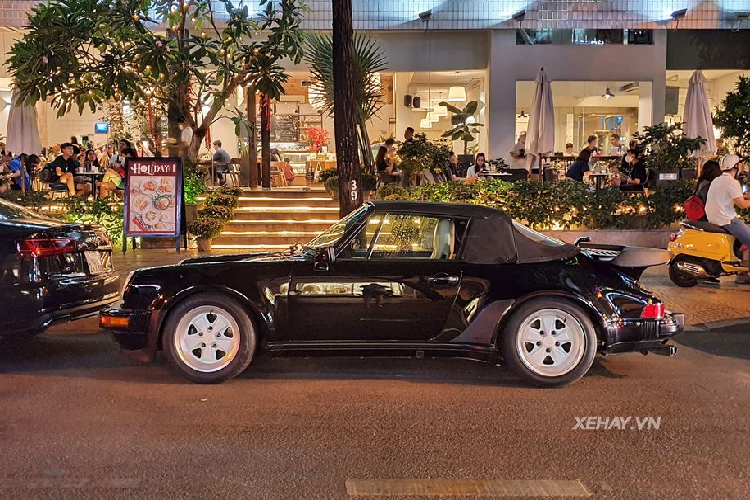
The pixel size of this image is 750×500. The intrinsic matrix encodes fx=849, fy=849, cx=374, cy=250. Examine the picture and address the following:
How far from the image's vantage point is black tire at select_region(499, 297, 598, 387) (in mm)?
6156

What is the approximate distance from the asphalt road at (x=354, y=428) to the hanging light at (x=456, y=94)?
57.3ft

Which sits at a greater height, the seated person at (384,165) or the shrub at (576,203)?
the seated person at (384,165)

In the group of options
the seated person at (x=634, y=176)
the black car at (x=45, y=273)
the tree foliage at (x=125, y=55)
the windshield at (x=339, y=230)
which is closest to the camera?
the windshield at (x=339, y=230)

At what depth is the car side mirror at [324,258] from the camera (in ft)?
20.6

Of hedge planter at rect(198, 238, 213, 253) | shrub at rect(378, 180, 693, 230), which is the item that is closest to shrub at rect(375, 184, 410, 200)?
shrub at rect(378, 180, 693, 230)

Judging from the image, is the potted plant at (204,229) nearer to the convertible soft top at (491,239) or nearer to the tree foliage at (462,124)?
the convertible soft top at (491,239)

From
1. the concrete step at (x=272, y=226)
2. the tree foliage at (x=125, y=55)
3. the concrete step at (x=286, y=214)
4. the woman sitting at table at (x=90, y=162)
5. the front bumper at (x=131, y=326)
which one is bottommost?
the front bumper at (x=131, y=326)

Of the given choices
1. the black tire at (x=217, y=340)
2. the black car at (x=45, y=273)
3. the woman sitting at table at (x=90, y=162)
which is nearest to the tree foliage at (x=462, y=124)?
the woman sitting at table at (x=90, y=162)

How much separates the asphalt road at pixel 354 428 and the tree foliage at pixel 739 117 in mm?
11986

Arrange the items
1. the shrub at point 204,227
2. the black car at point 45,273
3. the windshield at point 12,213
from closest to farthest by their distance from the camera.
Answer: the black car at point 45,273 < the windshield at point 12,213 < the shrub at point 204,227

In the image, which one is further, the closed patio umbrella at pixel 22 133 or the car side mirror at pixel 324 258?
the closed patio umbrella at pixel 22 133

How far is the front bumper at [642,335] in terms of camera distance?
623 centimetres

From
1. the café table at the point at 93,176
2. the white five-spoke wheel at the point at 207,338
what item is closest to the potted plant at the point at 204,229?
the café table at the point at 93,176

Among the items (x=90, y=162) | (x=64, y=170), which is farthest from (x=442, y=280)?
(x=90, y=162)
